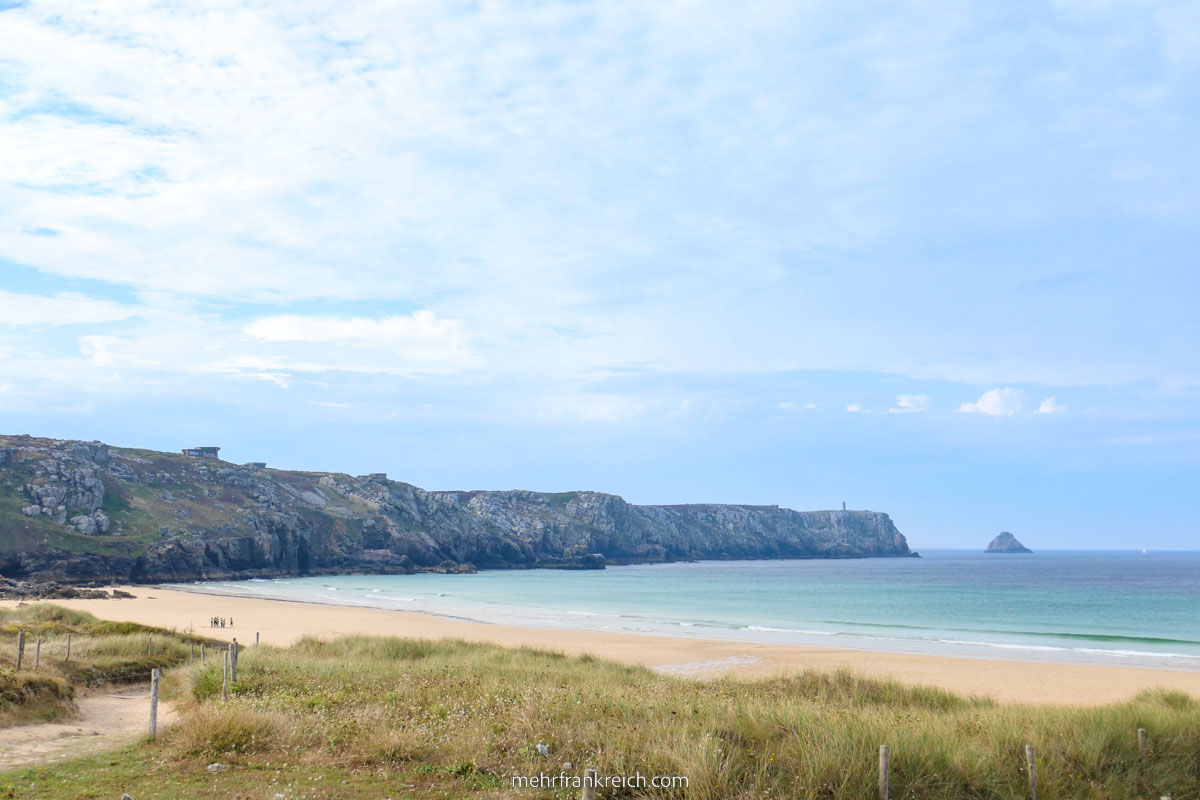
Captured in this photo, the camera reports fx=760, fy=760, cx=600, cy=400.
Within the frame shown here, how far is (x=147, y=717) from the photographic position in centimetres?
1652

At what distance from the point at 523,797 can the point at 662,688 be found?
636 cm

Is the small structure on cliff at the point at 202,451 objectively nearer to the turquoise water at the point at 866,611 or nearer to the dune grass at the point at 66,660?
the turquoise water at the point at 866,611

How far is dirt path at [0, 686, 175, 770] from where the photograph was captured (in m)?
12.5

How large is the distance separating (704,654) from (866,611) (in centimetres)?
3088

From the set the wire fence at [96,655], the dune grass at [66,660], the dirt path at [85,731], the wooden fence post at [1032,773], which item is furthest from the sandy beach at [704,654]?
the dirt path at [85,731]

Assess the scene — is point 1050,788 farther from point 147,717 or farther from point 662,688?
point 147,717

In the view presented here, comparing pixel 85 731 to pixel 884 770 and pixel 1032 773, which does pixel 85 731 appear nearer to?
pixel 884 770

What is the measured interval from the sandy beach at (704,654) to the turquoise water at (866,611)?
3.98 meters

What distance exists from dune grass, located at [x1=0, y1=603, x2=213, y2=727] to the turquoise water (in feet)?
90.2

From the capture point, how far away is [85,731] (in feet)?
48.5

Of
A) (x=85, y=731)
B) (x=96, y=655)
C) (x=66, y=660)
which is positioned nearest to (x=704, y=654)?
(x=96, y=655)

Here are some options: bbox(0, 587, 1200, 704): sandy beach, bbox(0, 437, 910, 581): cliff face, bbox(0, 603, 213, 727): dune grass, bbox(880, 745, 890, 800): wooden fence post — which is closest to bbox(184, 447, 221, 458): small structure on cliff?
bbox(0, 437, 910, 581): cliff face

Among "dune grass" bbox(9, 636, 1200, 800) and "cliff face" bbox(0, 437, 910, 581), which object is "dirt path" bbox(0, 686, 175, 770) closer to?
"dune grass" bbox(9, 636, 1200, 800)

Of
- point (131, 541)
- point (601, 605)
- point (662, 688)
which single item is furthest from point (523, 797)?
point (131, 541)
